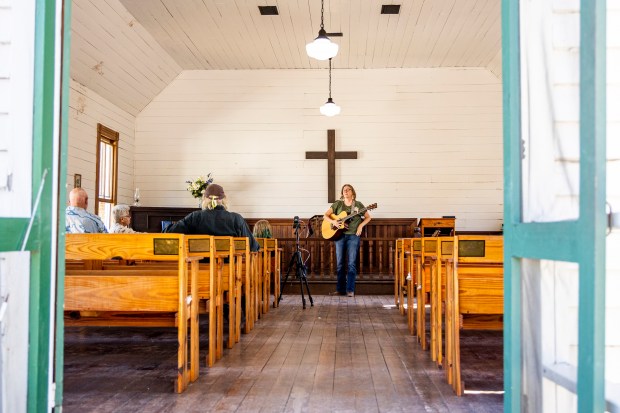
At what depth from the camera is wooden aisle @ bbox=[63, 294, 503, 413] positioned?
2.90m

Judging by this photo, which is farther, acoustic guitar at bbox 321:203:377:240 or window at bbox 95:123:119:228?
window at bbox 95:123:119:228

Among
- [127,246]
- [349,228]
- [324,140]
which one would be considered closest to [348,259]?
[349,228]

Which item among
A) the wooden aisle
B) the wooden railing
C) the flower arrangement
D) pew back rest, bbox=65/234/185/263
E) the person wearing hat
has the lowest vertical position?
the wooden aisle

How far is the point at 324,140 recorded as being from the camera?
34.9 feet

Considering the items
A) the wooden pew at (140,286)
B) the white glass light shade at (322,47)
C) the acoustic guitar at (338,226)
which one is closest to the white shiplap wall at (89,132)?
the acoustic guitar at (338,226)

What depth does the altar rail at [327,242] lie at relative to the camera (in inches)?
372

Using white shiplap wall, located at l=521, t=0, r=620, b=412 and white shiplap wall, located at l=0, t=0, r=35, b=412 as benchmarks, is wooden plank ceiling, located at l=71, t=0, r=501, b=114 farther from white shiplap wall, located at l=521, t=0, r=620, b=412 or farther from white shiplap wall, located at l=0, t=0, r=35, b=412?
white shiplap wall, located at l=521, t=0, r=620, b=412

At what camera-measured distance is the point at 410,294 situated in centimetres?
489

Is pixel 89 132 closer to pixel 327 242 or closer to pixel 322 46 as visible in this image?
pixel 327 242

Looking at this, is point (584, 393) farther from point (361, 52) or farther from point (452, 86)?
point (452, 86)

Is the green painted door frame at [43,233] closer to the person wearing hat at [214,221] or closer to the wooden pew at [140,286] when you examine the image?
the wooden pew at [140,286]

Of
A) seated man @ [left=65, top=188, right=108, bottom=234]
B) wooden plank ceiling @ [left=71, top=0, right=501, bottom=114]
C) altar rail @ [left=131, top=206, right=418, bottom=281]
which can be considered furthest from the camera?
altar rail @ [left=131, top=206, right=418, bottom=281]

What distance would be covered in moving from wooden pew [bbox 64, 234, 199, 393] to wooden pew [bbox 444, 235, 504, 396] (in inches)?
55.8

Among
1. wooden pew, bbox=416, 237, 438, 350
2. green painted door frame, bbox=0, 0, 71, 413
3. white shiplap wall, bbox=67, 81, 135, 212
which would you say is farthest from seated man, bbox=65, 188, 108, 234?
green painted door frame, bbox=0, 0, 71, 413
